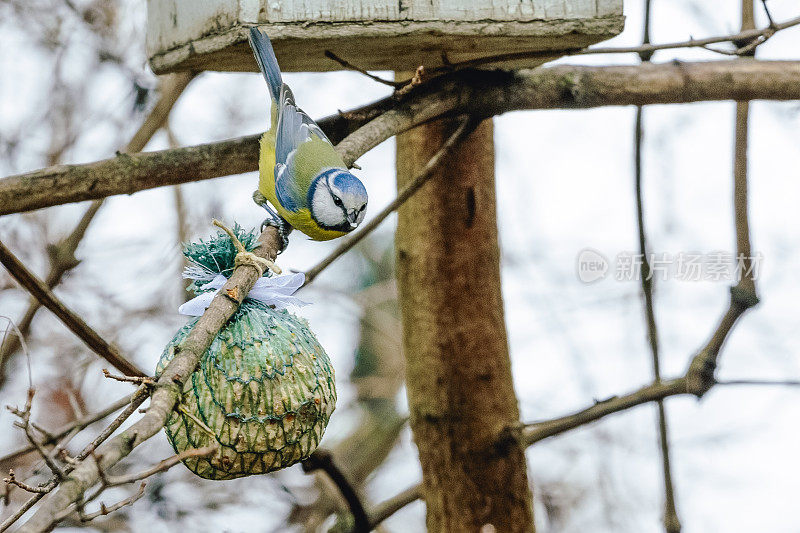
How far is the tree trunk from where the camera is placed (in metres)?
2.27

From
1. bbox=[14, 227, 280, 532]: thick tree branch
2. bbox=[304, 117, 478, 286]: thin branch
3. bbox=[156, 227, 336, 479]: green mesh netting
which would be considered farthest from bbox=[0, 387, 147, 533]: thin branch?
bbox=[304, 117, 478, 286]: thin branch

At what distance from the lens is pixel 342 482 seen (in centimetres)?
203

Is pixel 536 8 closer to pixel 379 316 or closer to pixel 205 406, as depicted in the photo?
pixel 205 406

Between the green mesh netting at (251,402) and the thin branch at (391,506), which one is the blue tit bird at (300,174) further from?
the thin branch at (391,506)

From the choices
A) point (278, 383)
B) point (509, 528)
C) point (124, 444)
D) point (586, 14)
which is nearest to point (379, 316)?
point (509, 528)

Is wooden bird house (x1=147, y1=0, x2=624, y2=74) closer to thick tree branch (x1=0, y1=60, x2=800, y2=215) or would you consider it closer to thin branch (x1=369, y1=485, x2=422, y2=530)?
thick tree branch (x1=0, y1=60, x2=800, y2=215)

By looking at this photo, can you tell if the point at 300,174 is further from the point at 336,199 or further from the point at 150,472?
the point at 150,472

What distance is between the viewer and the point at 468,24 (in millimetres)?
1720

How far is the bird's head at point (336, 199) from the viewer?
1.68m

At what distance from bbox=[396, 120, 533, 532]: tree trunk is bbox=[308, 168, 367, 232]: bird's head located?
53 cm

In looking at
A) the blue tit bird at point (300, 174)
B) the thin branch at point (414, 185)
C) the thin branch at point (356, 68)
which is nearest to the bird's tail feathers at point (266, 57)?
the blue tit bird at point (300, 174)

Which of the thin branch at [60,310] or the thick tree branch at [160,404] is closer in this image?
the thick tree branch at [160,404]

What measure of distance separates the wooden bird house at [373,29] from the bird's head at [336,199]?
266 mm

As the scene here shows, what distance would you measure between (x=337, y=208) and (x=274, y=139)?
0.23 m
